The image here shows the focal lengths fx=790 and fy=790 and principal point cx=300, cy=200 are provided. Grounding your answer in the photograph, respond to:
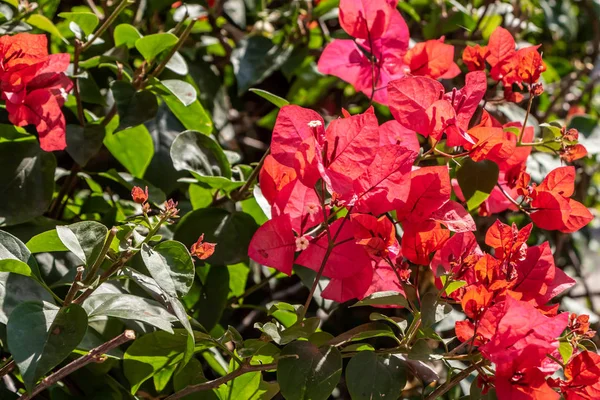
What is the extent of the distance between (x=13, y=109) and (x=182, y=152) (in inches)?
7.0

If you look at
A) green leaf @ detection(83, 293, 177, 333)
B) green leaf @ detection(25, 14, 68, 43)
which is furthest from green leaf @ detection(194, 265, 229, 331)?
green leaf @ detection(25, 14, 68, 43)

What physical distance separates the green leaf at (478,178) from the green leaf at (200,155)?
0.26 meters

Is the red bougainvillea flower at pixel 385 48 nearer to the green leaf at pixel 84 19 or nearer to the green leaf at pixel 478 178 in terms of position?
the green leaf at pixel 478 178

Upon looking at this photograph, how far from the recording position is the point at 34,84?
760 millimetres

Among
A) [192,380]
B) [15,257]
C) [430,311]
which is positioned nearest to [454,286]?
[430,311]

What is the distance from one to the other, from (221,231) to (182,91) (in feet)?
0.51

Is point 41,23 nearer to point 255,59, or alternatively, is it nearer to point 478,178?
point 255,59

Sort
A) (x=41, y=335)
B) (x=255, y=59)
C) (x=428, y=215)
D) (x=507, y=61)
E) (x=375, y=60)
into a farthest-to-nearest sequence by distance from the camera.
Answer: (x=255, y=59) < (x=375, y=60) < (x=507, y=61) < (x=428, y=215) < (x=41, y=335)

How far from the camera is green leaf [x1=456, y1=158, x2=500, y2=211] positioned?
0.73 m

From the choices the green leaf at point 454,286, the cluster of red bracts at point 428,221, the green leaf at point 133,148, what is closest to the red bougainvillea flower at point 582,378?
the cluster of red bracts at point 428,221

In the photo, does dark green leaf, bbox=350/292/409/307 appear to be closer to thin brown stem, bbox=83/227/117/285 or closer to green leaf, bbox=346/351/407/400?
green leaf, bbox=346/351/407/400

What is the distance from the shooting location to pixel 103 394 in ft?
2.49

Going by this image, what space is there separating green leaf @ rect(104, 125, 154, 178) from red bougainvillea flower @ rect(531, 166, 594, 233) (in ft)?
1.54

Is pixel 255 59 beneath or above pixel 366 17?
beneath
